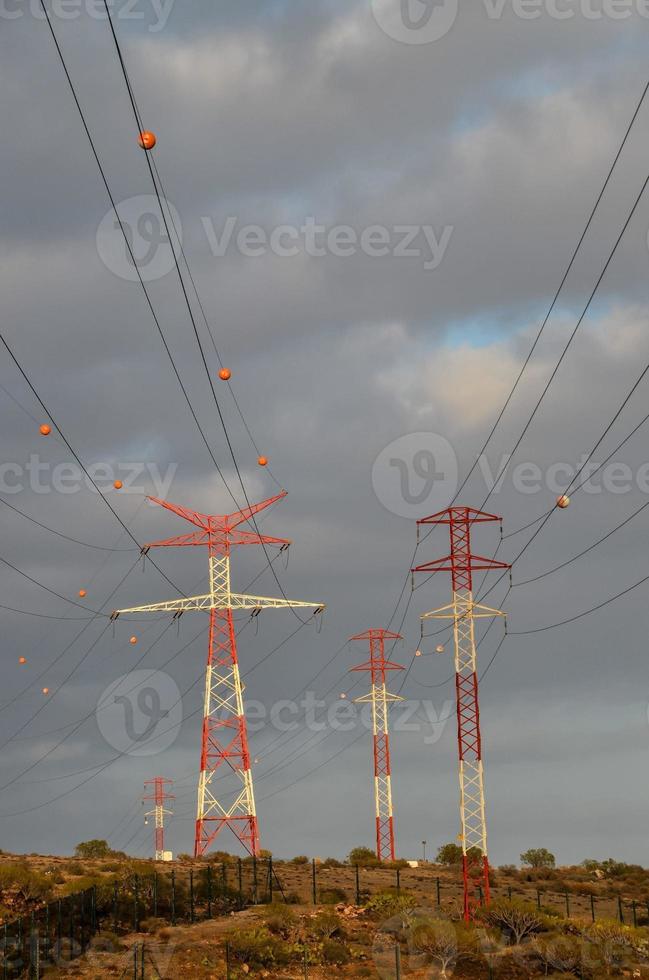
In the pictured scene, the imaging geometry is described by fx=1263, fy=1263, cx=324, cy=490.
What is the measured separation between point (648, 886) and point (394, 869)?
19.4 meters

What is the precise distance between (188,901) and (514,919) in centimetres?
1713

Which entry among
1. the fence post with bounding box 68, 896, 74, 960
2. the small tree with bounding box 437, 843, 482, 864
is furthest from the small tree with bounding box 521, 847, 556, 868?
the fence post with bounding box 68, 896, 74, 960

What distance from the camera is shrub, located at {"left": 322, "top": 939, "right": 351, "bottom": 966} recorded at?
5759 cm

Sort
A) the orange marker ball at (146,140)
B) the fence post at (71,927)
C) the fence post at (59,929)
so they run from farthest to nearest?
1. the fence post at (71,927)
2. the fence post at (59,929)
3. the orange marker ball at (146,140)

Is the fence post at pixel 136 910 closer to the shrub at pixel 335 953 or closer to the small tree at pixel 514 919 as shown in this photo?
the shrub at pixel 335 953

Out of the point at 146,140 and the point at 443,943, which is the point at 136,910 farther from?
the point at 146,140

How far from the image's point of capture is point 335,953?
58094mm

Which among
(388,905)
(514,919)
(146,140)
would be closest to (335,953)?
(514,919)

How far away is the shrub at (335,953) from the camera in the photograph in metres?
57.6

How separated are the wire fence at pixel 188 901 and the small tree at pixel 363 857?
4535 mm

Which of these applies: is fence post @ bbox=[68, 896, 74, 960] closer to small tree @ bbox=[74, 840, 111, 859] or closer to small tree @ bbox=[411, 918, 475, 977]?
small tree @ bbox=[411, 918, 475, 977]

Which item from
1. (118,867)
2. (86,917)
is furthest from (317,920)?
(118,867)

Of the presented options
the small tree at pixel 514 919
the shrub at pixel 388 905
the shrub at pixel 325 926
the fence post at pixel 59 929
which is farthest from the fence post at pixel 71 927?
the small tree at pixel 514 919

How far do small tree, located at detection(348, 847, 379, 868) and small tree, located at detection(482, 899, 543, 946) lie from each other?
35.0 m
